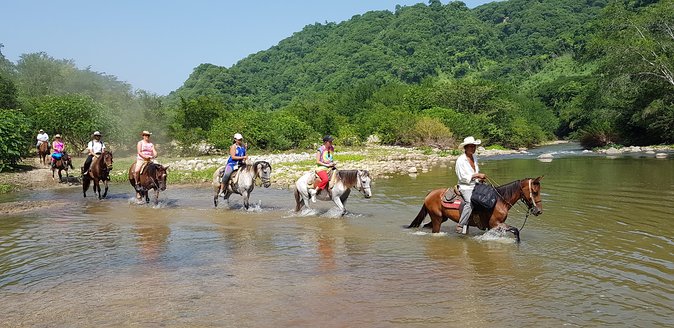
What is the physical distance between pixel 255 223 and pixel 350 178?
112 inches

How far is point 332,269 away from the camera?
8.33 meters

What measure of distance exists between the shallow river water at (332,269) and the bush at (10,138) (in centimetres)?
1239

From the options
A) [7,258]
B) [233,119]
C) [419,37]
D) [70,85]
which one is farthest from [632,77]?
[419,37]

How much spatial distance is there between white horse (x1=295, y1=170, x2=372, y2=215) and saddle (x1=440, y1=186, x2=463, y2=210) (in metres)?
2.68

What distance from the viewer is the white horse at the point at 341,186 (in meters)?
13.0

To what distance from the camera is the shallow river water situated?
6.15 m

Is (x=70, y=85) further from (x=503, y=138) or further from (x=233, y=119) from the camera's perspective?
(x=503, y=138)

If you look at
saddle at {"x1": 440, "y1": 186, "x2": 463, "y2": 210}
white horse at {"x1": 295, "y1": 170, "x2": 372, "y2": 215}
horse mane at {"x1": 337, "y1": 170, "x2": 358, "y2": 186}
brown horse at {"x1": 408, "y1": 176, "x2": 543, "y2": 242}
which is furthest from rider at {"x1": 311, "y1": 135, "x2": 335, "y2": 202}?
saddle at {"x1": 440, "y1": 186, "x2": 463, "y2": 210}

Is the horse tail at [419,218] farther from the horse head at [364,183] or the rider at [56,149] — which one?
the rider at [56,149]

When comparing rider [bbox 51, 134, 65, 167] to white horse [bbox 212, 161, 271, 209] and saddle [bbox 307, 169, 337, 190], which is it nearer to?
white horse [bbox 212, 161, 271, 209]

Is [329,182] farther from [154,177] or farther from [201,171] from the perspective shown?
[201,171]

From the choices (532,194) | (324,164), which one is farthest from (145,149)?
(532,194)

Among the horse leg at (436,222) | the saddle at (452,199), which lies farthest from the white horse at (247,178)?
the saddle at (452,199)

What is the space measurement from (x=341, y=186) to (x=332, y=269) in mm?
5221
